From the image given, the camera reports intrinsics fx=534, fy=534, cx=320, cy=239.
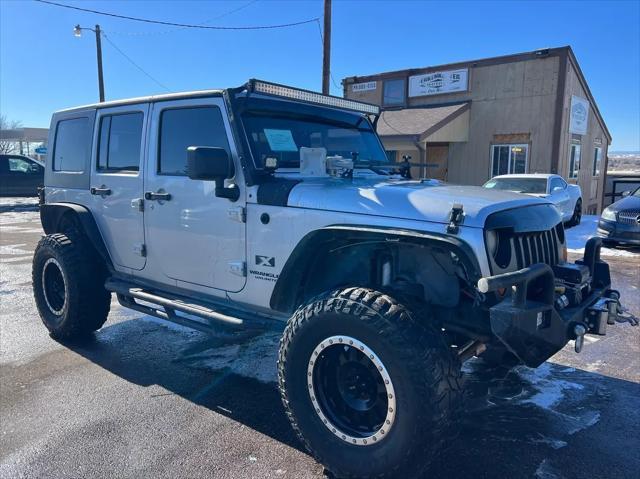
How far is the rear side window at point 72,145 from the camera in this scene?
4.89m

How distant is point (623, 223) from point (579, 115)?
9.73m

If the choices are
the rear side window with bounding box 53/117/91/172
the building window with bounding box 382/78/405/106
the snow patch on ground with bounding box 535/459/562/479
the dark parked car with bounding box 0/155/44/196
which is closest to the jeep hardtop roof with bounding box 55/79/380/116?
the rear side window with bounding box 53/117/91/172

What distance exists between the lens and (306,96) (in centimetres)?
397

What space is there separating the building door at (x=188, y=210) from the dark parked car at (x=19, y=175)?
670 inches

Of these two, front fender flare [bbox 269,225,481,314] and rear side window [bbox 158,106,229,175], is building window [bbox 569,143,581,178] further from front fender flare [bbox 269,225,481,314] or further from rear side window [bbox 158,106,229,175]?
front fender flare [bbox 269,225,481,314]

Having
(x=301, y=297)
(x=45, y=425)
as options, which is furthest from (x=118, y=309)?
(x=301, y=297)

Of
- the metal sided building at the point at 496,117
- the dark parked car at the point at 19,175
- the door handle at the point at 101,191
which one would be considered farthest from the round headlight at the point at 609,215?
the dark parked car at the point at 19,175

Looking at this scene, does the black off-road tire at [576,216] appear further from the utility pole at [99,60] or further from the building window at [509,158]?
the utility pole at [99,60]

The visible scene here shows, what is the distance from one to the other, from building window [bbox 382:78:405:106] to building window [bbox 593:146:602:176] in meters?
8.17

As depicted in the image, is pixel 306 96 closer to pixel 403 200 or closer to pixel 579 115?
pixel 403 200

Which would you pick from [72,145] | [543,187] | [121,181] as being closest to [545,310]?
[121,181]

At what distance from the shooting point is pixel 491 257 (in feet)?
8.64

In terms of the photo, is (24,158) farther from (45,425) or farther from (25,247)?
(45,425)

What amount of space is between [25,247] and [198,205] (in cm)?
820
